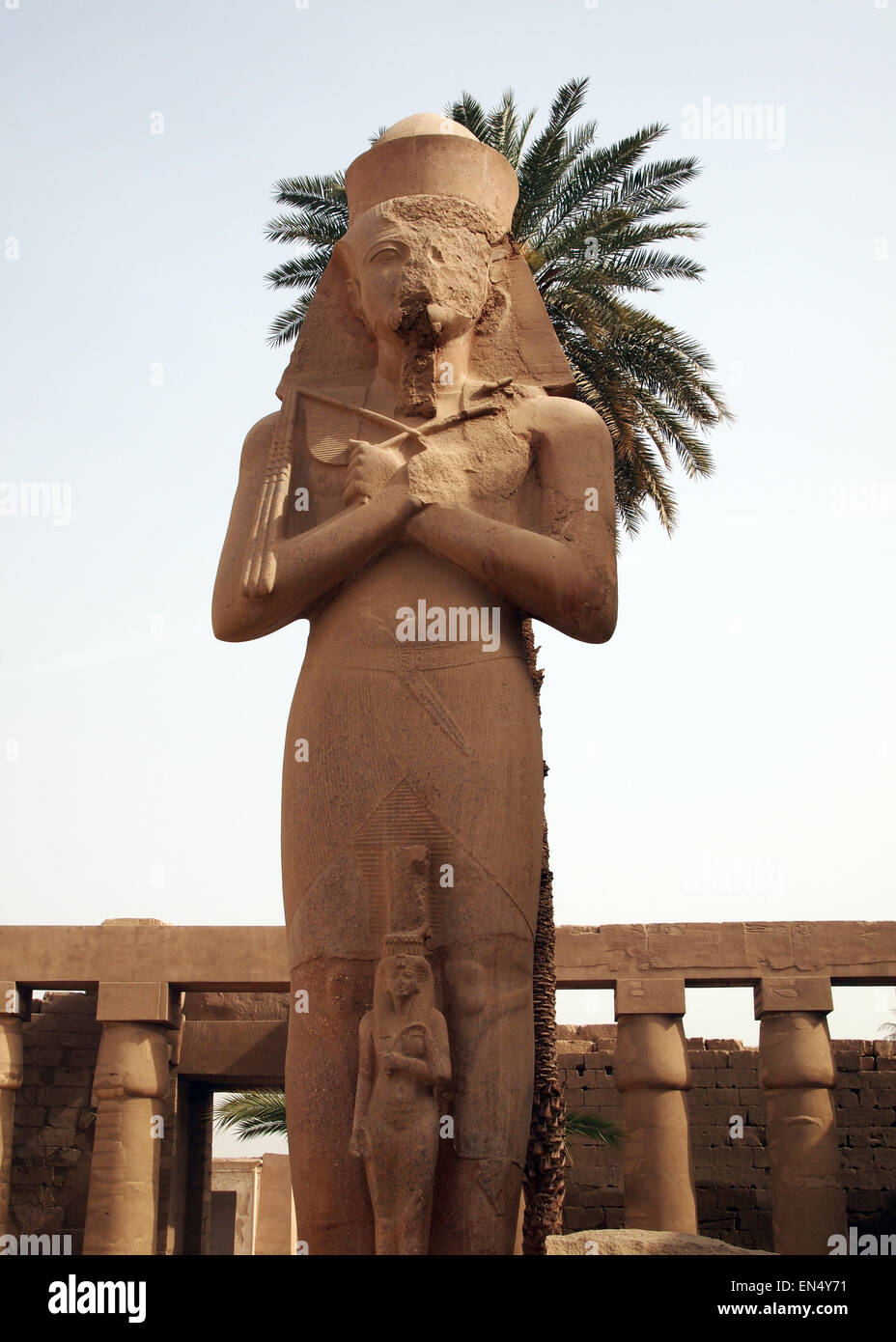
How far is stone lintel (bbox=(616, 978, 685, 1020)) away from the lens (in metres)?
14.4

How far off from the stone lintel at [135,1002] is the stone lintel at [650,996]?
4.70 m

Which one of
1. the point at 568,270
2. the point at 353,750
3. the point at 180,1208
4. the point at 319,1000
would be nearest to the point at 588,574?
the point at 353,750

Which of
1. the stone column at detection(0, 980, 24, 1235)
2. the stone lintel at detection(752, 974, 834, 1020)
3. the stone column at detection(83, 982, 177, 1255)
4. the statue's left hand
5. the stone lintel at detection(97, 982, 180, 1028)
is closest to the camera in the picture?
the statue's left hand

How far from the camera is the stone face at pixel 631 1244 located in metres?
7.97

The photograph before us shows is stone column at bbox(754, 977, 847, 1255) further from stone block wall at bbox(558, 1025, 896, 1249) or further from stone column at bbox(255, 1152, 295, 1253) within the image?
stone column at bbox(255, 1152, 295, 1253)

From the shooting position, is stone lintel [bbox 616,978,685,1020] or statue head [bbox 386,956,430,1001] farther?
stone lintel [bbox 616,978,685,1020]

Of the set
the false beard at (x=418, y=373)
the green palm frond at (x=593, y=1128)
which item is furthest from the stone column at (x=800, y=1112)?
the false beard at (x=418, y=373)

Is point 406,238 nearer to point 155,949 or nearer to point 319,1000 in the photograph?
point 319,1000

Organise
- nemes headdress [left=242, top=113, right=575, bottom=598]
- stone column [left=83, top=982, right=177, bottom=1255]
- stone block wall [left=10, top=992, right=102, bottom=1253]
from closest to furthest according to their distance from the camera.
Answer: nemes headdress [left=242, top=113, right=575, bottom=598], stone column [left=83, top=982, right=177, bottom=1255], stone block wall [left=10, top=992, right=102, bottom=1253]

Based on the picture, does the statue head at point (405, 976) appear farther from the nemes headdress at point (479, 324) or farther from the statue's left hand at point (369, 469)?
the nemes headdress at point (479, 324)

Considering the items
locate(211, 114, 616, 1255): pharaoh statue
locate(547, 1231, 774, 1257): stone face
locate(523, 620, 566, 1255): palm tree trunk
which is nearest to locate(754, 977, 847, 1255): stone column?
locate(547, 1231, 774, 1257): stone face

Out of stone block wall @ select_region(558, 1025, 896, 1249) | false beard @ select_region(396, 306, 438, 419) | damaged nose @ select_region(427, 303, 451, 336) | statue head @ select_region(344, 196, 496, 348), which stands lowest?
stone block wall @ select_region(558, 1025, 896, 1249)

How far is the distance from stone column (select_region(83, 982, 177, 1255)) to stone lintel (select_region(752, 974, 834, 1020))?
614cm

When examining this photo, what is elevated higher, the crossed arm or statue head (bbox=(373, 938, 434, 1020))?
the crossed arm
